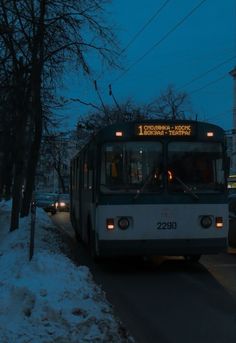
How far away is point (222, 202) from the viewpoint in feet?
44.4

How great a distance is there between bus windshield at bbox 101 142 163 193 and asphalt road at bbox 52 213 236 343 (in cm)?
175

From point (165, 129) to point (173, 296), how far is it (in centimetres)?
407

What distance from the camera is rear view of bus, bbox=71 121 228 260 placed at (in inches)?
521

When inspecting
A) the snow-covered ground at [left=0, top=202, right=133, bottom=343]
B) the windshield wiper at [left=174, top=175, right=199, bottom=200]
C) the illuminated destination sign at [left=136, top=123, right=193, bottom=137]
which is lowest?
the snow-covered ground at [left=0, top=202, right=133, bottom=343]

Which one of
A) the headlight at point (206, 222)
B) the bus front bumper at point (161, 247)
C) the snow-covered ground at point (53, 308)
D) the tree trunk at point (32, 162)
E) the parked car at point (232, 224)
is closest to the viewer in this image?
the snow-covered ground at point (53, 308)

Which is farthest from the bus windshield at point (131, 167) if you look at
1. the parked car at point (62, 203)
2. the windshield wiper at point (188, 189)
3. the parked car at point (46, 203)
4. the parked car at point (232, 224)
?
the parked car at point (62, 203)

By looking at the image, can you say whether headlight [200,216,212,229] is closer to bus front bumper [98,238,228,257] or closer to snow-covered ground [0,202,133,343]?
bus front bumper [98,238,228,257]

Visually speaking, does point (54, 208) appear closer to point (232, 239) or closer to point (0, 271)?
point (232, 239)

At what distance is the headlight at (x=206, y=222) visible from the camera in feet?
44.1

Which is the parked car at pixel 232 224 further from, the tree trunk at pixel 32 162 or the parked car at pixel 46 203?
the parked car at pixel 46 203

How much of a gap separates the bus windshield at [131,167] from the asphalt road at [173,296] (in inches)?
68.9

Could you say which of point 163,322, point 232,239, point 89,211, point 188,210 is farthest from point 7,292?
point 232,239

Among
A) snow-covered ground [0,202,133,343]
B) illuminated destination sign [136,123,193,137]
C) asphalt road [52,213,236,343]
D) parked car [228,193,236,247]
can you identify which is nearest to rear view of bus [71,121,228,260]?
illuminated destination sign [136,123,193,137]

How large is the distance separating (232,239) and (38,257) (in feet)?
25.2
